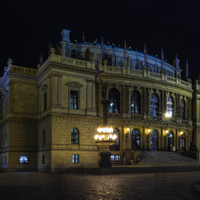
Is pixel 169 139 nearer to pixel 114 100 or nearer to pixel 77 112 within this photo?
pixel 114 100

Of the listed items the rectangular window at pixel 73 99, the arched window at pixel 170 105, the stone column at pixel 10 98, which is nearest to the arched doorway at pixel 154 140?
the arched window at pixel 170 105

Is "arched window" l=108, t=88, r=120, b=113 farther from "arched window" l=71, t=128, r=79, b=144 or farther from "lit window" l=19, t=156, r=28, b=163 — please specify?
"lit window" l=19, t=156, r=28, b=163

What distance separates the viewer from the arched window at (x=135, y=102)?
4841cm

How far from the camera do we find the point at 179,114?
177ft

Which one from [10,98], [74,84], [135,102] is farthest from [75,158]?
[135,102]

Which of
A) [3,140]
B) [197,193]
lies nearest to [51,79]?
[3,140]

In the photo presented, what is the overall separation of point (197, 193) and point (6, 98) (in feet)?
126

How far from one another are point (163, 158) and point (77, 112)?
15.5 m

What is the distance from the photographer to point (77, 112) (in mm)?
41094

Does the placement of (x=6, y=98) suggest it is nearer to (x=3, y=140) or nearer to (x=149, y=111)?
(x=3, y=140)

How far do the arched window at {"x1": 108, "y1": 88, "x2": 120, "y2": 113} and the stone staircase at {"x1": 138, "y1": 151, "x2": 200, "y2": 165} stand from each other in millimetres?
8306

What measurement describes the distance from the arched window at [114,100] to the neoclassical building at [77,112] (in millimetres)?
166

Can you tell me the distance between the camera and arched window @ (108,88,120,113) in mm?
46875

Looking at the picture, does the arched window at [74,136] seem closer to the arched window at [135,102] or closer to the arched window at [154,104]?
the arched window at [135,102]
